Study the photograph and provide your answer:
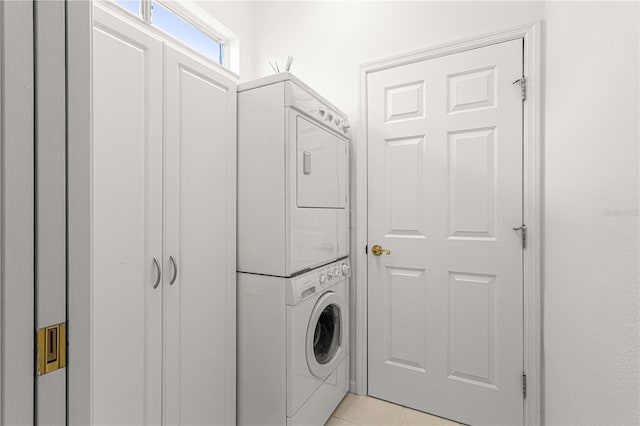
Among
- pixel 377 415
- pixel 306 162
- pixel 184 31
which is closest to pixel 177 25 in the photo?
pixel 184 31

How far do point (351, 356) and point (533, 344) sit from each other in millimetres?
Result: 1099

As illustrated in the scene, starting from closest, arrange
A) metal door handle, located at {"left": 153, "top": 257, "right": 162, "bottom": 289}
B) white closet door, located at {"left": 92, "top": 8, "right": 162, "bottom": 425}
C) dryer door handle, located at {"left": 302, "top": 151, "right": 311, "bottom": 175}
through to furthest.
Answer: white closet door, located at {"left": 92, "top": 8, "right": 162, "bottom": 425}
metal door handle, located at {"left": 153, "top": 257, "right": 162, "bottom": 289}
dryer door handle, located at {"left": 302, "top": 151, "right": 311, "bottom": 175}

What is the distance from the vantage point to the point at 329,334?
2.03m

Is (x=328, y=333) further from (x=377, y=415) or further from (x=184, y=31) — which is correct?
(x=184, y=31)

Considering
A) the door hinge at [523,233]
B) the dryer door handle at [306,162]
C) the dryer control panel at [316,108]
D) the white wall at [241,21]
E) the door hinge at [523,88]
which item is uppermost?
the white wall at [241,21]

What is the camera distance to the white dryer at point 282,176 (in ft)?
5.04

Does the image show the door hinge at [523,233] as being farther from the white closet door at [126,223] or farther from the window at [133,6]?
the window at [133,6]

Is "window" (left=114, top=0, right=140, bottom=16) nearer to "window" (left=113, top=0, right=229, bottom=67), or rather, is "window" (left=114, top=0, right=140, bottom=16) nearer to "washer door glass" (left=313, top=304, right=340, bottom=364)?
"window" (left=113, top=0, right=229, bottom=67)

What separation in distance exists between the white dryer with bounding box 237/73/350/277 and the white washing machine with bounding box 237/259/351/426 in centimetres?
9

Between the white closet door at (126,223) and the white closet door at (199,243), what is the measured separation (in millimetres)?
63

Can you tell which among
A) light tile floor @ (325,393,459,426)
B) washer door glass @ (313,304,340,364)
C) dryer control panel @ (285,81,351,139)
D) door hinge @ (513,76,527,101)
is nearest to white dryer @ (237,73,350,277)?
dryer control panel @ (285,81,351,139)

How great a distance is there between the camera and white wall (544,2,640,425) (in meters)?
0.62

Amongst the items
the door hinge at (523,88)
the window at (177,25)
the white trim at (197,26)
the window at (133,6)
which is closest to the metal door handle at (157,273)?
the white trim at (197,26)

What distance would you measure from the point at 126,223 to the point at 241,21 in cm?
195
